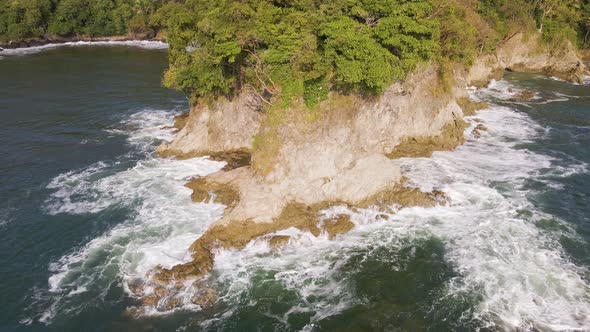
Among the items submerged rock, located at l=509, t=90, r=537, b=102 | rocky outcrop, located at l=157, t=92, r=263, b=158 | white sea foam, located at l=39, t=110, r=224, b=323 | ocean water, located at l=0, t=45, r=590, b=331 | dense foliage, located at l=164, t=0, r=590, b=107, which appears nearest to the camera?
ocean water, located at l=0, t=45, r=590, b=331

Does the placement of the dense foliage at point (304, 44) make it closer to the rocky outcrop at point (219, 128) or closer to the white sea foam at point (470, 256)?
the rocky outcrop at point (219, 128)

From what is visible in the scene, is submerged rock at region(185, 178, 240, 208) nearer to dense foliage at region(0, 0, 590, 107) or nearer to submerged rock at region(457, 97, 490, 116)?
dense foliage at region(0, 0, 590, 107)

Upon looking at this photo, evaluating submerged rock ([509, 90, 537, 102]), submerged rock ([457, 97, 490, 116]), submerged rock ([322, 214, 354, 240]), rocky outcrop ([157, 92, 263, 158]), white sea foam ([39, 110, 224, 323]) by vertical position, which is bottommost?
white sea foam ([39, 110, 224, 323])

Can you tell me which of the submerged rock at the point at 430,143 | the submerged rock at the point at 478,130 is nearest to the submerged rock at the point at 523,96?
the submerged rock at the point at 478,130

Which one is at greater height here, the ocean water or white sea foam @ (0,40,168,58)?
white sea foam @ (0,40,168,58)

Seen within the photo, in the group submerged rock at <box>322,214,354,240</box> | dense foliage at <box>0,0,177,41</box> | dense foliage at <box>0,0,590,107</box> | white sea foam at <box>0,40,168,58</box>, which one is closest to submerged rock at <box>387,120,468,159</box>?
dense foliage at <box>0,0,590,107</box>

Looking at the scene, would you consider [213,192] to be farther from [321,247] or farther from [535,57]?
[535,57]

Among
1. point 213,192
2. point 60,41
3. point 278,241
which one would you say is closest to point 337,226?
point 278,241
